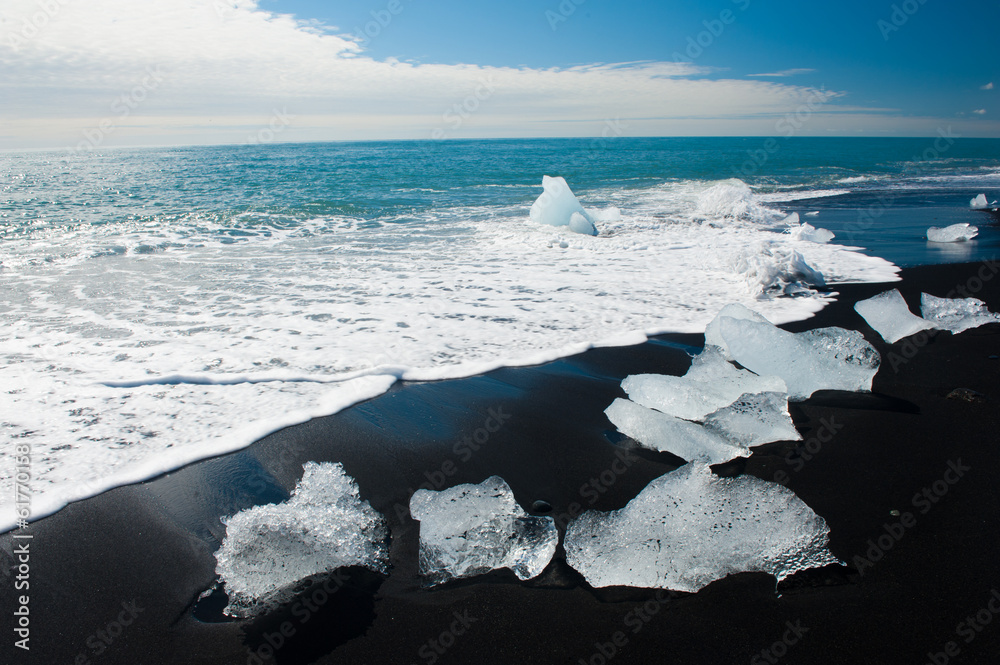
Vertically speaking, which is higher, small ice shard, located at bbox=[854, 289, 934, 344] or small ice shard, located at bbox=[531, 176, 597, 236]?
small ice shard, located at bbox=[531, 176, 597, 236]

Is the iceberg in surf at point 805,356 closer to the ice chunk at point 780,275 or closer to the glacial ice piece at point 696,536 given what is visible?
the glacial ice piece at point 696,536


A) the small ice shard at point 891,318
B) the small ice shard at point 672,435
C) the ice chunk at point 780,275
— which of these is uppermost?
the ice chunk at point 780,275

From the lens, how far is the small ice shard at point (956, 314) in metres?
4.15

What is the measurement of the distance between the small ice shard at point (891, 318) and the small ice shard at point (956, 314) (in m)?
0.18

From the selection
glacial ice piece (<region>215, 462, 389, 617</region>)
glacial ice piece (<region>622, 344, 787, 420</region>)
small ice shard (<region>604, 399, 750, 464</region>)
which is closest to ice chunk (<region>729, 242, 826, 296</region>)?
glacial ice piece (<region>622, 344, 787, 420</region>)

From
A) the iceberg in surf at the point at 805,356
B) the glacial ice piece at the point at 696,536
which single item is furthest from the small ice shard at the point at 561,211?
the glacial ice piece at the point at 696,536

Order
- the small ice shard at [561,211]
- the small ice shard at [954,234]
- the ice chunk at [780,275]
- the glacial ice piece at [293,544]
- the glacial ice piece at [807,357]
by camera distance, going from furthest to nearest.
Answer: the small ice shard at [561,211]
the small ice shard at [954,234]
the ice chunk at [780,275]
the glacial ice piece at [807,357]
the glacial ice piece at [293,544]

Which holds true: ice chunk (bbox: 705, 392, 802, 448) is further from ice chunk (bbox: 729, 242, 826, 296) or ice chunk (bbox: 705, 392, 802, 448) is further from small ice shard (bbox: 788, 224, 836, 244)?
small ice shard (bbox: 788, 224, 836, 244)

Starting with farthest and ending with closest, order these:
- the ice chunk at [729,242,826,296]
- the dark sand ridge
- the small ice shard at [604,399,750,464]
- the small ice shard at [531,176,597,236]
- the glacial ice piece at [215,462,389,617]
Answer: the small ice shard at [531,176,597,236], the ice chunk at [729,242,826,296], the small ice shard at [604,399,750,464], the glacial ice piece at [215,462,389,617], the dark sand ridge

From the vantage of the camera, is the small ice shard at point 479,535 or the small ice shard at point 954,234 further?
the small ice shard at point 954,234

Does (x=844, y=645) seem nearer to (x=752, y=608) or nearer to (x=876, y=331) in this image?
(x=752, y=608)

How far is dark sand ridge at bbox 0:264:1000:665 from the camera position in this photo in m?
1.70

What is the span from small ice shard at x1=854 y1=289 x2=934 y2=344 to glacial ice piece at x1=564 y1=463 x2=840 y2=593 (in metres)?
2.85

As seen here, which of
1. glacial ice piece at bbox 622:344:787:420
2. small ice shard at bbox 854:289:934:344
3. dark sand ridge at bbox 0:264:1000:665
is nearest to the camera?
dark sand ridge at bbox 0:264:1000:665
